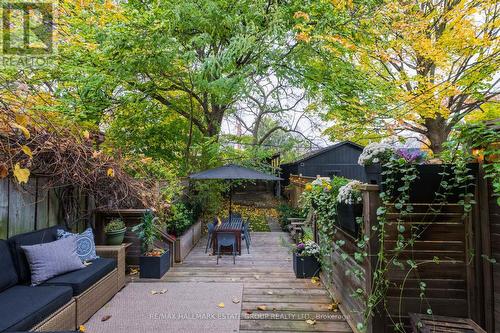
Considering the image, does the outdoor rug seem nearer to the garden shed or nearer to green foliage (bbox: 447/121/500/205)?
green foliage (bbox: 447/121/500/205)

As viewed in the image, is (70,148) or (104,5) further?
(104,5)

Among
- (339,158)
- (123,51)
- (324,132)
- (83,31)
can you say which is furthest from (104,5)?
(339,158)

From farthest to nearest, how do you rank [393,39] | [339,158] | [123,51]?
1. [339,158]
2. [393,39]
3. [123,51]

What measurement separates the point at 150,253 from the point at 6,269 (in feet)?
6.47

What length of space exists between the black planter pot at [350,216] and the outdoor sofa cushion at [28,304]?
2839 millimetres

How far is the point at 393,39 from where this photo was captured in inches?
277

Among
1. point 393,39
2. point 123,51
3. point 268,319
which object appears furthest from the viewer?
point 393,39

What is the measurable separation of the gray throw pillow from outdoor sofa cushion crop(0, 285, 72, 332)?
0.16m

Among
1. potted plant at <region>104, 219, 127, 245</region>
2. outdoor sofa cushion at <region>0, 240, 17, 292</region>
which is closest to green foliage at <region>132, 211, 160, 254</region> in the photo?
potted plant at <region>104, 219, 127, 245</region>

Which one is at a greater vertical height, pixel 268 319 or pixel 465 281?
pixel 465 281

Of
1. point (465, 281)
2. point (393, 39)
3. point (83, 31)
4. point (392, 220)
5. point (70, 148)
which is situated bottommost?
point (465, 281)

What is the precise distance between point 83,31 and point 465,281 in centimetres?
746

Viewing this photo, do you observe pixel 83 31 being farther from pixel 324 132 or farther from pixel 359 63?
pixel 324 132

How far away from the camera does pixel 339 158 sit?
45.8ft
